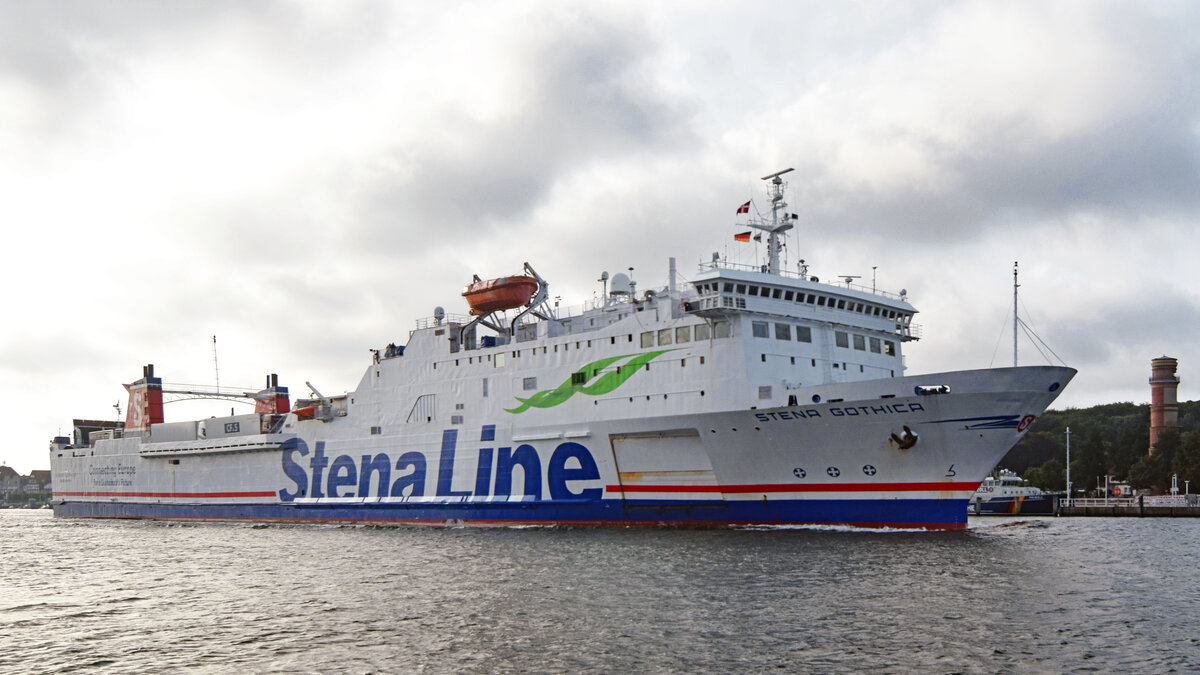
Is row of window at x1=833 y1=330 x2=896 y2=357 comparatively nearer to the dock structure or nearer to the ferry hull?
the ferry hull

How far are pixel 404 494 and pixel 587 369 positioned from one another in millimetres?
10435

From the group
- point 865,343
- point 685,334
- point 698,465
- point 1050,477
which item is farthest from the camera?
point 1050,477

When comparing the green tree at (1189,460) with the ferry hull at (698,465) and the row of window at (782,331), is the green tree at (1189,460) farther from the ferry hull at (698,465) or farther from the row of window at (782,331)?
the row of window at (782,331)

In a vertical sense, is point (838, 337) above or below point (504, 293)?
below

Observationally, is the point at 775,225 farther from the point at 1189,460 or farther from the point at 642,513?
the point at 1189,460

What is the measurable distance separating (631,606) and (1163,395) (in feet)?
208

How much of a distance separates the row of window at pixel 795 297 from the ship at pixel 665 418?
6cm

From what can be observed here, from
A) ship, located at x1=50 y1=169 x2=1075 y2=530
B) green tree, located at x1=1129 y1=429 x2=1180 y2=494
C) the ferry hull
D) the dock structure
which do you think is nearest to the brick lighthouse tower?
green tree, located at x1=1129 y1=429 x2=1180 y2=494

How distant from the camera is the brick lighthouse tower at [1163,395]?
66125 millimetres

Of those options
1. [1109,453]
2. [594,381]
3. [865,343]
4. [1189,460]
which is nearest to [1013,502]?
[1189,460]

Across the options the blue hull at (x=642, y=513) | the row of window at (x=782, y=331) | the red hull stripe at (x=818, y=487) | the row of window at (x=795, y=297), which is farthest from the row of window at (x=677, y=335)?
the blue hull at (x=642, y=513)

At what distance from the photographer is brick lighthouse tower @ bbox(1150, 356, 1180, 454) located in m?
66.1

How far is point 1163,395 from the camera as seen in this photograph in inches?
2630

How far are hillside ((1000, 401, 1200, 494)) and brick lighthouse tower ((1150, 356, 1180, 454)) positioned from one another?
132 cm
